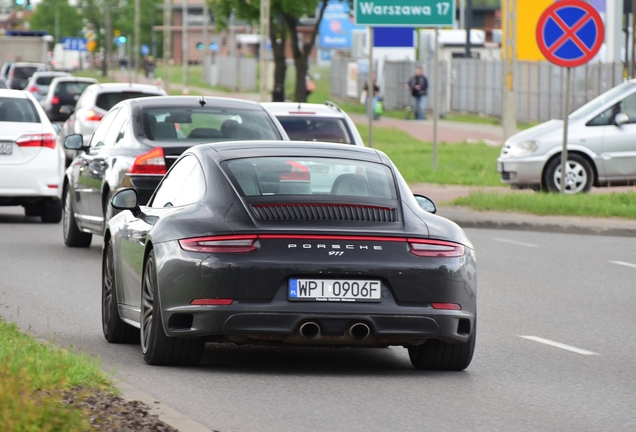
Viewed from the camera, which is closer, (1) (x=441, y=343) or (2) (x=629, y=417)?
(2) (x=629, y=417)

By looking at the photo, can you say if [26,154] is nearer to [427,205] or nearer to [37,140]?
[37,140]

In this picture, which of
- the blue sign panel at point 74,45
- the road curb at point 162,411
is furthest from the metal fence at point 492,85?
the blue sign panel at point 74,45

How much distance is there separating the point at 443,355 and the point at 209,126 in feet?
21.5

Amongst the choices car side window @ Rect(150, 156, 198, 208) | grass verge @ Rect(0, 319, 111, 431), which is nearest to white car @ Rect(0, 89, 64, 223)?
car side window @ Rect(150, 156, 198, 208)

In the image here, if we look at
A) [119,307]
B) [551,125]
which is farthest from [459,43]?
[119,307]

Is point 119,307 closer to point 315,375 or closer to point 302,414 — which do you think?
point 315,375

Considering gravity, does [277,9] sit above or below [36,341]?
above

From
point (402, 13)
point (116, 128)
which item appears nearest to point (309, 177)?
point (116, 128)

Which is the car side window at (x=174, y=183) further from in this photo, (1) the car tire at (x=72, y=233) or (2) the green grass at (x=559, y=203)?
(2) the green grass at (x=559, y=203)

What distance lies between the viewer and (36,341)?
8359 millimetres

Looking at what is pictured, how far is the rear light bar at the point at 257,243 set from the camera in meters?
7.84

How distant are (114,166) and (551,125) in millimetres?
10832

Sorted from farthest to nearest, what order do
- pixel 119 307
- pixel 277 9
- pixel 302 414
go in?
pixel 277 9 < pixel 119 307 < pixel 302 414

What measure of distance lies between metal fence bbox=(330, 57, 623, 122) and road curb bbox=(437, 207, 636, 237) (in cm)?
2499
